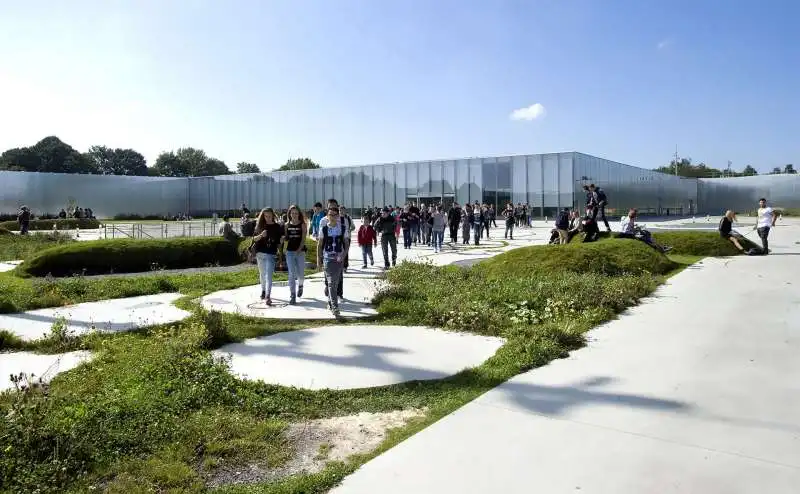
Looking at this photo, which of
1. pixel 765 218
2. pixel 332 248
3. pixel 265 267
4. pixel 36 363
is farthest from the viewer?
pixel 765 218

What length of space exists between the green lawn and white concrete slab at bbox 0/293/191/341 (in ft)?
1.93

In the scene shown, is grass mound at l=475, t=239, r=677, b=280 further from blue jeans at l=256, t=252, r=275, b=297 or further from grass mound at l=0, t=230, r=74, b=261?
grass mound at l=0, t=230, r=74, b=261

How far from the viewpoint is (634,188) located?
58594 millimetres

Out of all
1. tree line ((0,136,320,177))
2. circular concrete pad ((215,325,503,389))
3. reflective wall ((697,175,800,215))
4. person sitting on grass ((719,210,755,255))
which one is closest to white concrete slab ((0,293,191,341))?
circular concrete pad ((215,325,503,389))

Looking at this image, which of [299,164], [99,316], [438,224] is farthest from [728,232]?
[299,164]

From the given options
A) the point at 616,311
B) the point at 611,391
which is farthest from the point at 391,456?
the point at 616,311

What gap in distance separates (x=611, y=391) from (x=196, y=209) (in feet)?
218

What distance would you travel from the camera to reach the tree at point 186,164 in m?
115

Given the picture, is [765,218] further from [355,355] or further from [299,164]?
[299,164]

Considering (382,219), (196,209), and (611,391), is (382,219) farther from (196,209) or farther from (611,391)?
(196,209)

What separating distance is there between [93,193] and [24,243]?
121 feet

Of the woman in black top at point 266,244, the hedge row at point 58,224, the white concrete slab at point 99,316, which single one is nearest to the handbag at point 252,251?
the woman in black top at point 266,244

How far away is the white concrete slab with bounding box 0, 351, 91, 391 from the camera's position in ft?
19.2

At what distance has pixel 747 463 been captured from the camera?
3.59 meters
